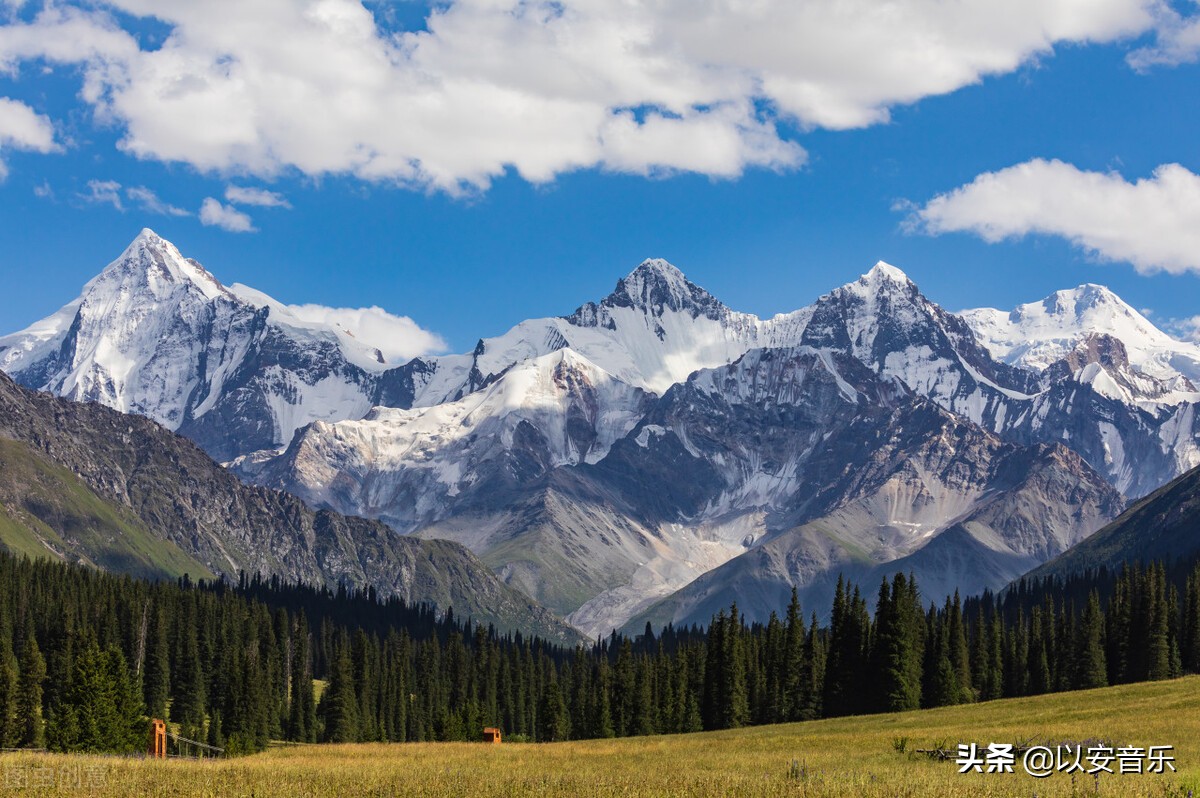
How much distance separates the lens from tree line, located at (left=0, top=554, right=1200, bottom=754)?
393 ft

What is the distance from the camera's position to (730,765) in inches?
2594

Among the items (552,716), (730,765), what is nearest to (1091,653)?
(552,716)

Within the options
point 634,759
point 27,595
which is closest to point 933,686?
point 634,759

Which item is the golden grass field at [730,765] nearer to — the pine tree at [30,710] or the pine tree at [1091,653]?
the pine tree at [30,710]

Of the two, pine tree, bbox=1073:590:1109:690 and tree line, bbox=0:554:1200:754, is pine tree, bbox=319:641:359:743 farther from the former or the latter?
pine tree, bbox=1073:590:1109:690

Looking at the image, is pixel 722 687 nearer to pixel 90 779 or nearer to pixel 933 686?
pixel 933 686

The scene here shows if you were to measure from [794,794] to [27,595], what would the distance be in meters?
159

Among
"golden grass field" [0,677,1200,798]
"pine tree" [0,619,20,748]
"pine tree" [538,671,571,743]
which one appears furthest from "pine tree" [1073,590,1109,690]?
"pine tree" [0,619,20,748]

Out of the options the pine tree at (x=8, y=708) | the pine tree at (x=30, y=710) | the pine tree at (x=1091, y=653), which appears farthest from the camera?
the pine tree at (x=1091, y=653)

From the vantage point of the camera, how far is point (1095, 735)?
69250 millimetres

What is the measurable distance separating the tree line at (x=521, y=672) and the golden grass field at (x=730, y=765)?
24.5 m

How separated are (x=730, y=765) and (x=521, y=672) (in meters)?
133

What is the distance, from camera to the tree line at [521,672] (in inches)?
4715

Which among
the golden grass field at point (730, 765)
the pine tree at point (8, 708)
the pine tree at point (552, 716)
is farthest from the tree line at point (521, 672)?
the golden grass field at point (730, 765)
